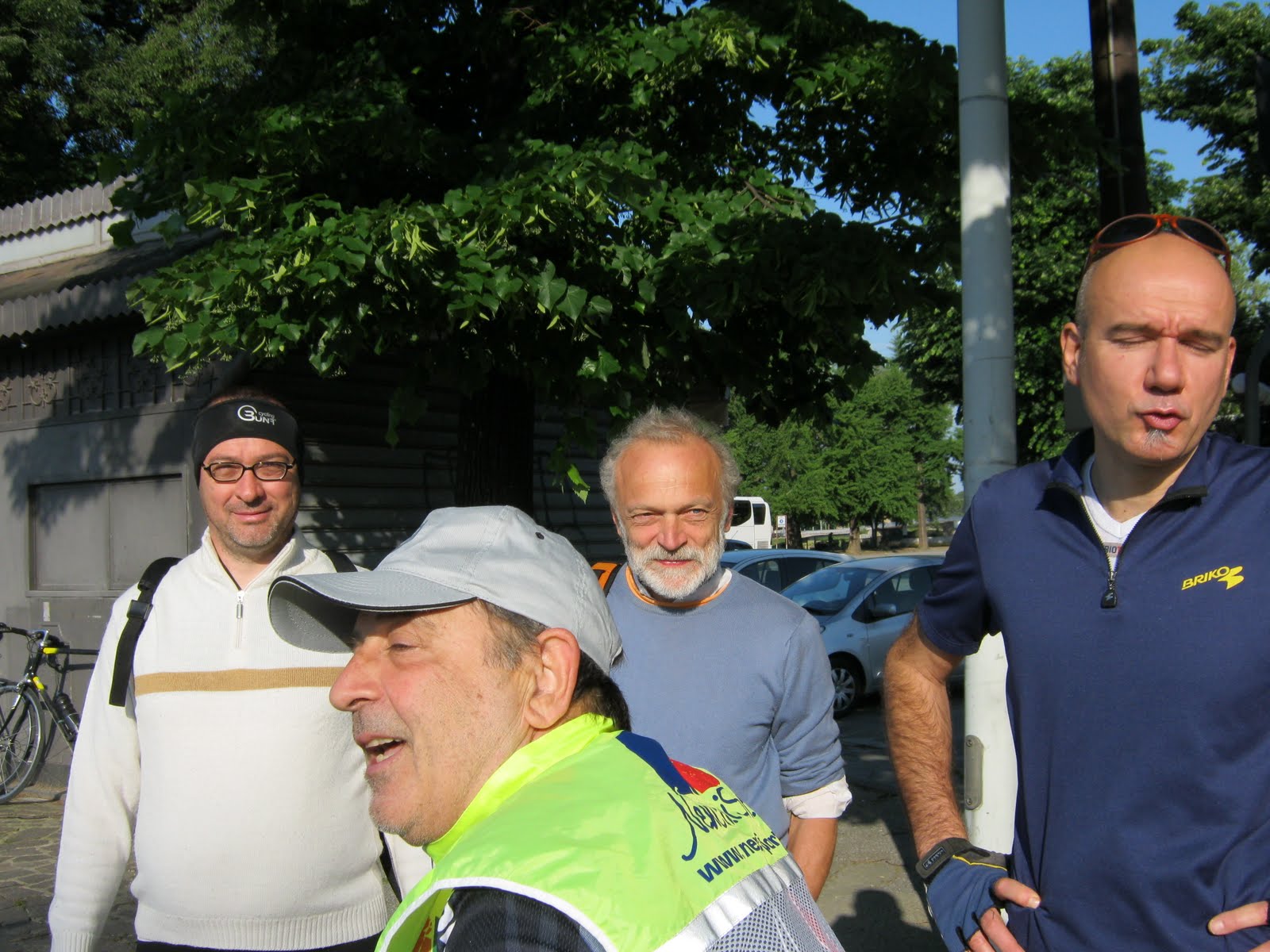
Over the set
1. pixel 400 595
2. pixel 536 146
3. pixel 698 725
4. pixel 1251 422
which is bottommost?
pixel 698 725

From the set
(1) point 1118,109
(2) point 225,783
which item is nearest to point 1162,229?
(2) point 225,783

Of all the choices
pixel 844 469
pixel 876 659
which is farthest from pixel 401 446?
pixel 844 469

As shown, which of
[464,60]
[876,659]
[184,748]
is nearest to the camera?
[184,748]

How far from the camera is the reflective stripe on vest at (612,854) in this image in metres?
1.05

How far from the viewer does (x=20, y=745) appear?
27.0 feet

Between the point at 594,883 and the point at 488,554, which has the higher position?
the point at 488,554

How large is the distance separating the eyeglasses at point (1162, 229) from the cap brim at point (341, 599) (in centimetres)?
127

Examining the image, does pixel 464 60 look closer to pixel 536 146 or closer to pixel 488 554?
pixel 536 146

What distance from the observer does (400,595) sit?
1.47m

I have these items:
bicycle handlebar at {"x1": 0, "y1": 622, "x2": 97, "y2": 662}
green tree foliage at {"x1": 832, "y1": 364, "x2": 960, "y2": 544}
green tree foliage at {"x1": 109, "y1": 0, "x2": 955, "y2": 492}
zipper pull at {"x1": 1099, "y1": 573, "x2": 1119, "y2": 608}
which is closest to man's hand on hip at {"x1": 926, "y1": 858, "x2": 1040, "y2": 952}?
zipper pull at {"x1": 1099, "y1": 573, "x2": 1119, "y2": 608}

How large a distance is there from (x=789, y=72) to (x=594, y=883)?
564 centimetres

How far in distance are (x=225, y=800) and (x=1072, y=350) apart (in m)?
1.92

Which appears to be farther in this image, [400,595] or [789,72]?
[789,72]

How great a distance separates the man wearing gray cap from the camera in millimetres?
1055
